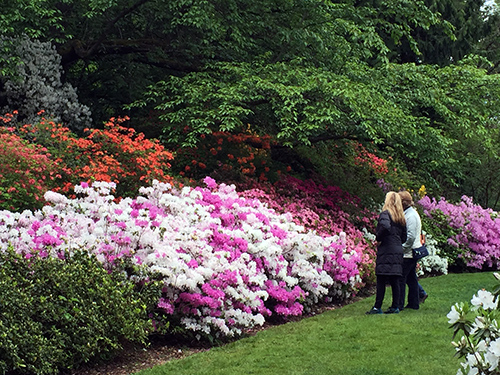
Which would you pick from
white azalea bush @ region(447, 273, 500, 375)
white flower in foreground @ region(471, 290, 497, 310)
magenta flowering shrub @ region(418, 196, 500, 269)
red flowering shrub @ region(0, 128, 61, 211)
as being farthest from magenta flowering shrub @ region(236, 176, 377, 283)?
white flower in foreground @ region(471, 290, 497, 310)

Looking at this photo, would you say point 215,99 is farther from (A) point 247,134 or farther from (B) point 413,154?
(B) point 413,154

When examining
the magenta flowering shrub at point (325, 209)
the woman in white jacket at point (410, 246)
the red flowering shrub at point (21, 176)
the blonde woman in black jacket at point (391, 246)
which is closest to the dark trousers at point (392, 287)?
the blonde woman in black jacket at point (391, 246)

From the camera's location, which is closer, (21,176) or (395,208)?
(395,208)

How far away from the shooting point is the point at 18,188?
7.85 m

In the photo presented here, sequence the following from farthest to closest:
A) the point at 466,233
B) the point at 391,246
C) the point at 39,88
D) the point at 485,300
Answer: the point at 466,233
the point at 39,88
the point at 391,246
the point at 485,300

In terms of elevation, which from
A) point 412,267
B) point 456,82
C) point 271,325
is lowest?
point 271,325

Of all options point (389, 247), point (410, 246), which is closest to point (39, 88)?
point (389, 247)

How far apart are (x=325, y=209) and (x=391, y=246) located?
5.10 metres

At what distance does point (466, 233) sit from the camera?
1473cm

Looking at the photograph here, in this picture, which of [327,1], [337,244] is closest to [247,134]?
[327,1]

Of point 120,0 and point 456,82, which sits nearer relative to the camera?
point 120,0

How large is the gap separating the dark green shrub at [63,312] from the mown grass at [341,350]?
54 centimetres

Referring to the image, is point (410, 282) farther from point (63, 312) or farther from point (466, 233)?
point (466, 233)

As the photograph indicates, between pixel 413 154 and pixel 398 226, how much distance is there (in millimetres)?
5054
